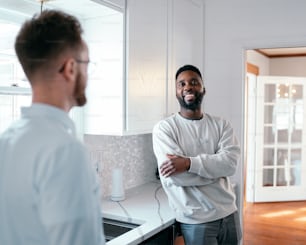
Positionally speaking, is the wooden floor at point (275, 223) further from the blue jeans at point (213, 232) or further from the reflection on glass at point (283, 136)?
the blue jeans at point (213, 232)

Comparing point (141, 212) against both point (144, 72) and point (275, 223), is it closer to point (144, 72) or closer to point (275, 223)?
point (144, 72)

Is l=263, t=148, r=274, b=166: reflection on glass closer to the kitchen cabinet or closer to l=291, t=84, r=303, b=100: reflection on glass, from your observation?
l=291, t=84, r=303, b=100: reflection on glass

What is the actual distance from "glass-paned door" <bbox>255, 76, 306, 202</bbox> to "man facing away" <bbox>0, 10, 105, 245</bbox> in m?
4.88

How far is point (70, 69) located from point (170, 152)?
1099 mm

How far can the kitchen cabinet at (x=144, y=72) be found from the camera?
75.9 inches

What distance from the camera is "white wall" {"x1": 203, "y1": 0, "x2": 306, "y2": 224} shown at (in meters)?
2.65

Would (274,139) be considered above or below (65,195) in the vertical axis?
below

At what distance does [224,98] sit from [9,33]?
1.75 metres

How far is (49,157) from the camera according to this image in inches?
25.7

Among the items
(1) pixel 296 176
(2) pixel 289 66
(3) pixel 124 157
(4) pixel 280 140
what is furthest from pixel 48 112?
(2) pixel 289 66

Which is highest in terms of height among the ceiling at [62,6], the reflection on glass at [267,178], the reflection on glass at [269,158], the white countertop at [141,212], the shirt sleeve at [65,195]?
the ceiling at [62,6]

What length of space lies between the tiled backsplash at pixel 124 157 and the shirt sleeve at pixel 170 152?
0.52 m

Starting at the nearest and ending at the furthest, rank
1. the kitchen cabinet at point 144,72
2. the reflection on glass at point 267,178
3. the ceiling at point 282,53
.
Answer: the kitchen cabinet at point 144,72 < the reflection on glass at point 267,178 < the ceiling at point 282,53

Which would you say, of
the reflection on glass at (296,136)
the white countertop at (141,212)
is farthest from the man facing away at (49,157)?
the reflection on glass at (296,136)
